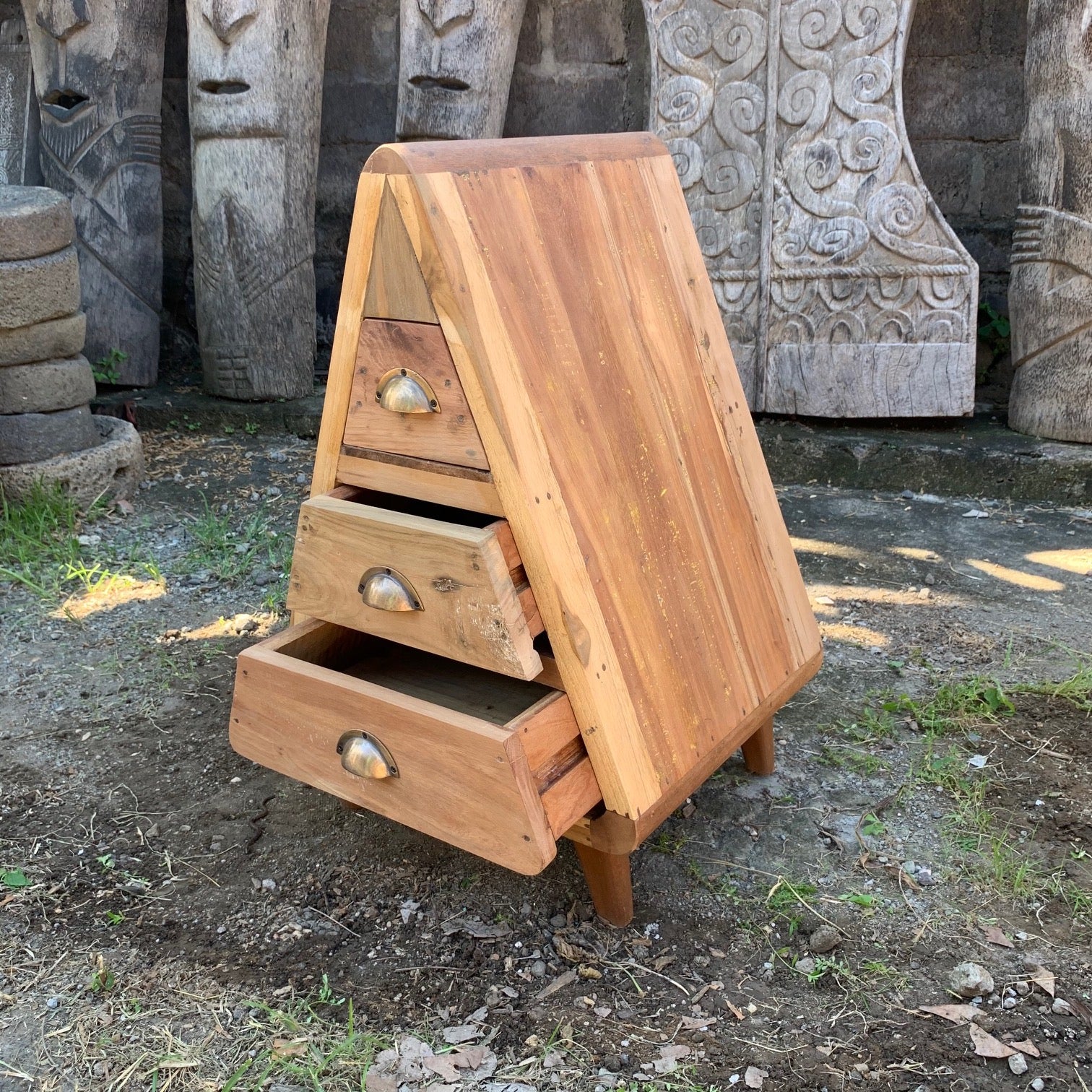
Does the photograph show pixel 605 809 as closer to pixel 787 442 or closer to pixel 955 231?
pixel 787 442

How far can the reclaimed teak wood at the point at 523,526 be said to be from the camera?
146cm

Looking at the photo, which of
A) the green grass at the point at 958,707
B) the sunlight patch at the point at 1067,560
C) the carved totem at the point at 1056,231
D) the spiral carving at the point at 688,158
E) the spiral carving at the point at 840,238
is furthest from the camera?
the spiral carving at the point at 688,158

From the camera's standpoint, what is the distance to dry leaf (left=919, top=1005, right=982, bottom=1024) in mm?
1588

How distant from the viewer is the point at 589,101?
4461 millimetres

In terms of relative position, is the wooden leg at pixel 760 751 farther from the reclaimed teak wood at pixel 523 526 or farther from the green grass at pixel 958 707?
the green grass at pixel 958 707

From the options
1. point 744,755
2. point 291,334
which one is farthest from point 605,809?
point 291,334

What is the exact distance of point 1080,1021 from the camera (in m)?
1.58

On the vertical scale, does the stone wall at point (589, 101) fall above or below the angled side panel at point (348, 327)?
above

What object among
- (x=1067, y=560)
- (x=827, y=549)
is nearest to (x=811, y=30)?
(x=827, y=549)

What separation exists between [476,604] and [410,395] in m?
0.31

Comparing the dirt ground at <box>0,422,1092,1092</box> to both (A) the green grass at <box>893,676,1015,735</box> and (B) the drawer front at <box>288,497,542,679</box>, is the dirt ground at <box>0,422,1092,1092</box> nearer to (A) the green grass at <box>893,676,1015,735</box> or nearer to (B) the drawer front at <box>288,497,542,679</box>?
(A) the green grass at <box>893,676,1015,735</box>

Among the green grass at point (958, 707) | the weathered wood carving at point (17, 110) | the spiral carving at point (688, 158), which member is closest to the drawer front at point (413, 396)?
the green grass at point (958, 707)

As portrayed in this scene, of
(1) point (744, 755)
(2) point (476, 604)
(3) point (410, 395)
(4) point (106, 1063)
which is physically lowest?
(4) point (106, 1063)

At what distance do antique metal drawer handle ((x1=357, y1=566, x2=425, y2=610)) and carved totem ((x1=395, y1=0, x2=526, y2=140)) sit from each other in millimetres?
2740
